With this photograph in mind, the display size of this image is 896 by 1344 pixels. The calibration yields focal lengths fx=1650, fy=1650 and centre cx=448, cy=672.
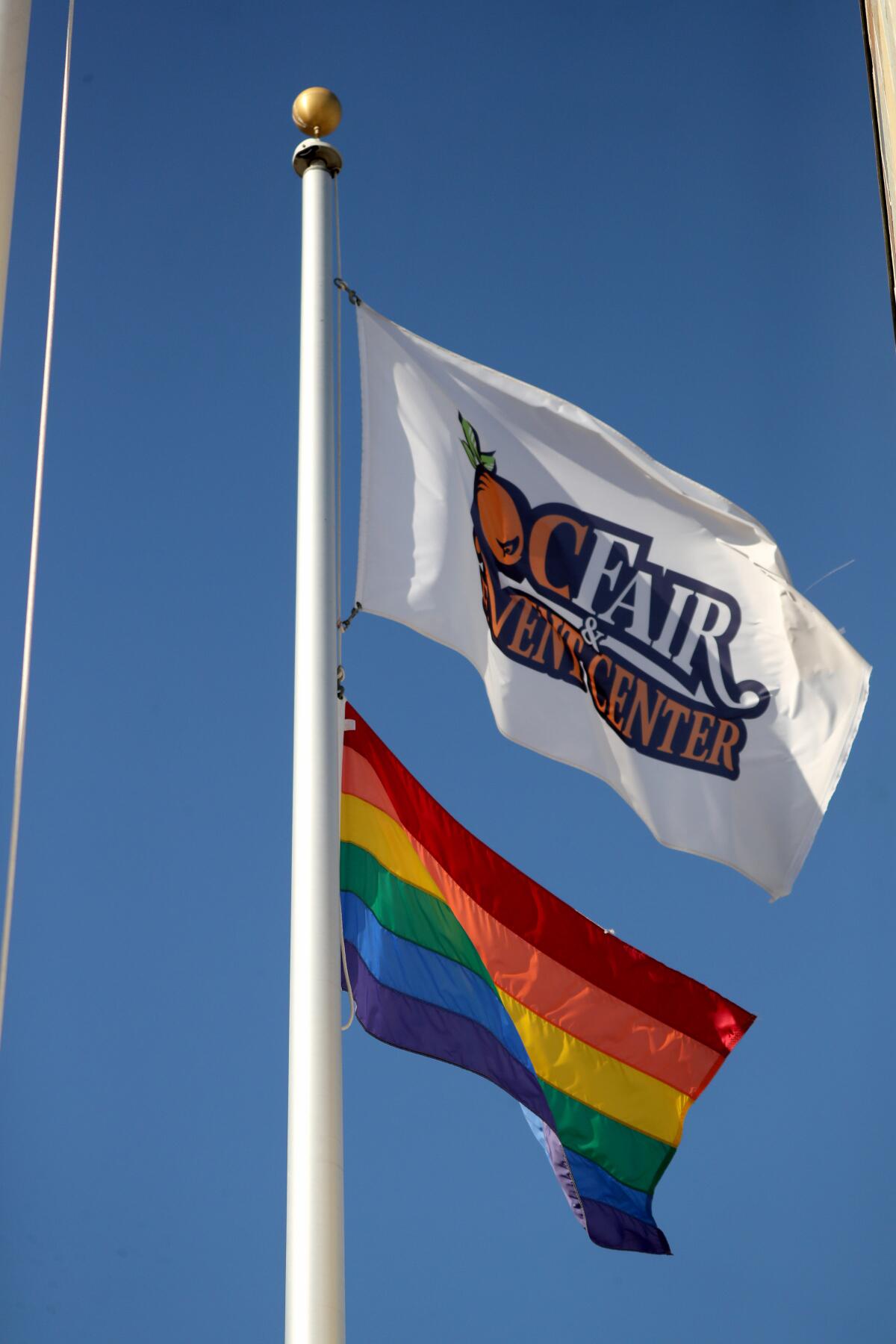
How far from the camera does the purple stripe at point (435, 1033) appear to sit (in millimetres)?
7215

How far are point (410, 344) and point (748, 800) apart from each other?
288 cm

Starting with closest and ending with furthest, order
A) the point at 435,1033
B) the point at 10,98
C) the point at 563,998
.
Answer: the point at 10,98
the point at 435,1033
the point at 563,998

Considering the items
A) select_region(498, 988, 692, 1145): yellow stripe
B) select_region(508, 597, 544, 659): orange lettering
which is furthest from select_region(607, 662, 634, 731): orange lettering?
select_region(498, 988, 692, 1145): yellow stripe

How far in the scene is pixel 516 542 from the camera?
827cm

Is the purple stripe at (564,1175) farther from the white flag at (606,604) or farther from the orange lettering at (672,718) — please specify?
the orange lettering at (672,718)

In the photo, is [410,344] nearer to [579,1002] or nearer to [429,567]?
[429,567]

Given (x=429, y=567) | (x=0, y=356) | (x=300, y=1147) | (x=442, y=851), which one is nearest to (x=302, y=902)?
(x=300, y=1147)

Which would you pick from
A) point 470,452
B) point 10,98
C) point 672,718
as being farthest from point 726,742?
point 10,98

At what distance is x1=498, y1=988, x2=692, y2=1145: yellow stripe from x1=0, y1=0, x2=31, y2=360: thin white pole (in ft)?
12.8

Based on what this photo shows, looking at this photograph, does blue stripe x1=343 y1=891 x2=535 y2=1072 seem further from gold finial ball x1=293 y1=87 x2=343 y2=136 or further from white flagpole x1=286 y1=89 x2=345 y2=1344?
gold finial ball x1=293 y1=87 x2=343 y2=136

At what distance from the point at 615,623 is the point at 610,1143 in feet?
8.40

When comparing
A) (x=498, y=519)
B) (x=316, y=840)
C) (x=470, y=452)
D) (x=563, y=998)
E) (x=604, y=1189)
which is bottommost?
(x=604, y=1189)

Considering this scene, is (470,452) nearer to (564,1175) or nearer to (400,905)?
(400,905)

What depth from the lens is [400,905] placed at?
7.46 meters
